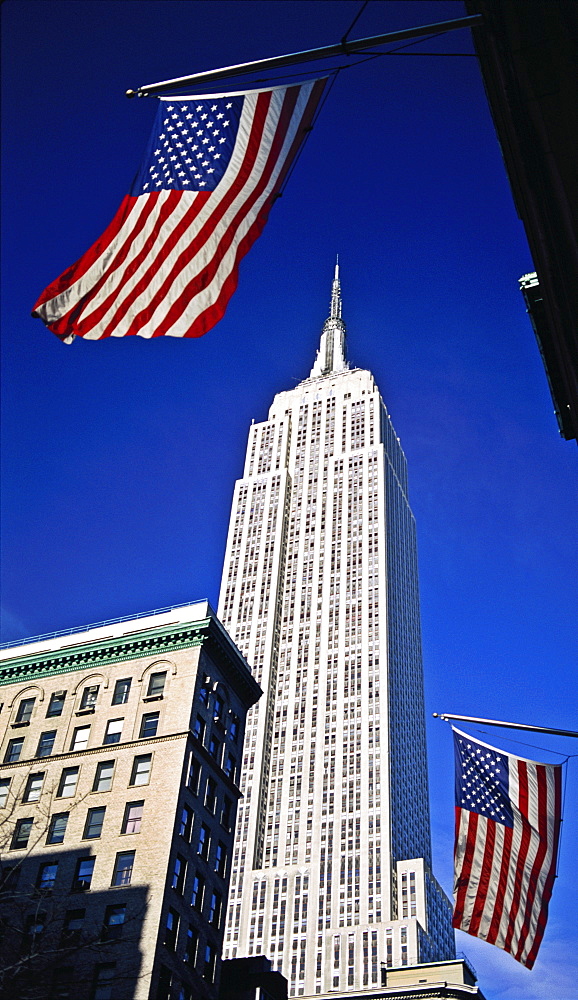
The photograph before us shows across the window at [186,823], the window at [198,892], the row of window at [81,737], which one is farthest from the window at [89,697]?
the window at [198,892]

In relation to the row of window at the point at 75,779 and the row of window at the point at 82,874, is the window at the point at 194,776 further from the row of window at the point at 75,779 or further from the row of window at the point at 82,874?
the row of window at the point at 82,874

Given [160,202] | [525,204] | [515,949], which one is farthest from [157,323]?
[515,949]

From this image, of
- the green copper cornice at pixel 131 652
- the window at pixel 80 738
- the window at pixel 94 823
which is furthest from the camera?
the green copper cornice at pixel 131 652

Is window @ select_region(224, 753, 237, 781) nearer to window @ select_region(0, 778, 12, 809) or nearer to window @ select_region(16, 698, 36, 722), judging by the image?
window @ select_region(16, 698, 36, 722)

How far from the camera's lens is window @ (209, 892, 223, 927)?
47.2 meters

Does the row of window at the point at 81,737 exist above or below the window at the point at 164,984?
above

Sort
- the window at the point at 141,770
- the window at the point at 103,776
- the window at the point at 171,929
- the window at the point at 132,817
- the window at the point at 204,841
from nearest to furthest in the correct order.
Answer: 1. the window at the point at 171,929
2. the window at the point at 132,817
3. the window at the point at 204,841
4. the window at the point at 141,770
5. the window at the point at 103,776

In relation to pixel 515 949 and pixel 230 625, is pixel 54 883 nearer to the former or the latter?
pixel 515 949

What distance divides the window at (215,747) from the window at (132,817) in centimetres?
613

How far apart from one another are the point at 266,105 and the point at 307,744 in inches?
4405

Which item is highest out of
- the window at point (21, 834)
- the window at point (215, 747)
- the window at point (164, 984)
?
the window at point (215, 747)

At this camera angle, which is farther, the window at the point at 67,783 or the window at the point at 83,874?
the window at the point at 67,783

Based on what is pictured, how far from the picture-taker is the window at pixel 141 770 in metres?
48.1

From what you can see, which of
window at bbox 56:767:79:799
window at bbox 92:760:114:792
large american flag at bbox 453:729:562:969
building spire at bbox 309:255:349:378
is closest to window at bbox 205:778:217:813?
window at bbox 92:760:114:792
